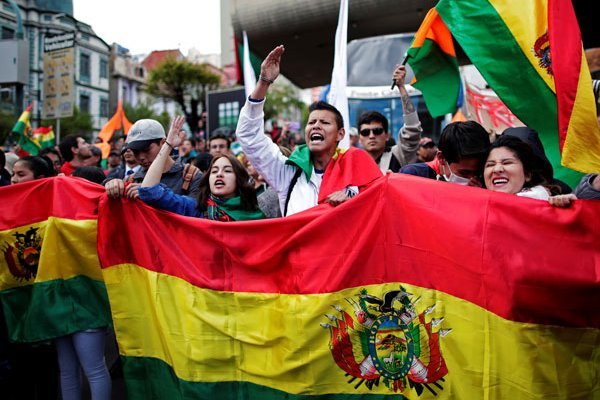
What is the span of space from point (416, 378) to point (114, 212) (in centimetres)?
191

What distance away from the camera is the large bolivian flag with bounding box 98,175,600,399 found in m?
2.12

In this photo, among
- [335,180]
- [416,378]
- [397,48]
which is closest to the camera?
[416,378]

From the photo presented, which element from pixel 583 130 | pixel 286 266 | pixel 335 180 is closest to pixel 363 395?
pixel 286 266

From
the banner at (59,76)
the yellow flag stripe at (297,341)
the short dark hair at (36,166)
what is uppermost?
the banner at (59,76)

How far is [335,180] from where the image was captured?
2842mm

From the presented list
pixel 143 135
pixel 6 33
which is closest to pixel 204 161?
pixel 143 135

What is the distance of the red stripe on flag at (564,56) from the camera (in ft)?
7.26

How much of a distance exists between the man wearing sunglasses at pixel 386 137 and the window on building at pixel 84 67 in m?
43.7

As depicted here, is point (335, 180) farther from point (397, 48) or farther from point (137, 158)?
point (397, 48)

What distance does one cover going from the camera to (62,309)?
3164 millimetres

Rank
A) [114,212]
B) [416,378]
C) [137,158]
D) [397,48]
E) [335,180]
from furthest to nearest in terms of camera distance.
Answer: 1. [397,48]
2. [137,158]
3. [114,212]
4. [335,180]
5. [416,378]

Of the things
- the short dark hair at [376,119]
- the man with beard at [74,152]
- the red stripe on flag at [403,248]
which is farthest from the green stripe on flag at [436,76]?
the man with beard at [74,152]

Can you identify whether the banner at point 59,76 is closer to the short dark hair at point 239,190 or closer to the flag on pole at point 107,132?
the flag on pole at point 107,132

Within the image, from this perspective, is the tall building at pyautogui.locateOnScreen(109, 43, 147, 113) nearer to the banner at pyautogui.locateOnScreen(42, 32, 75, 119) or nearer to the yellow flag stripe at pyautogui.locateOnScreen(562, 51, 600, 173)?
the banner at pyautogui.locateOnScreen(42, 32, 75, 119)
